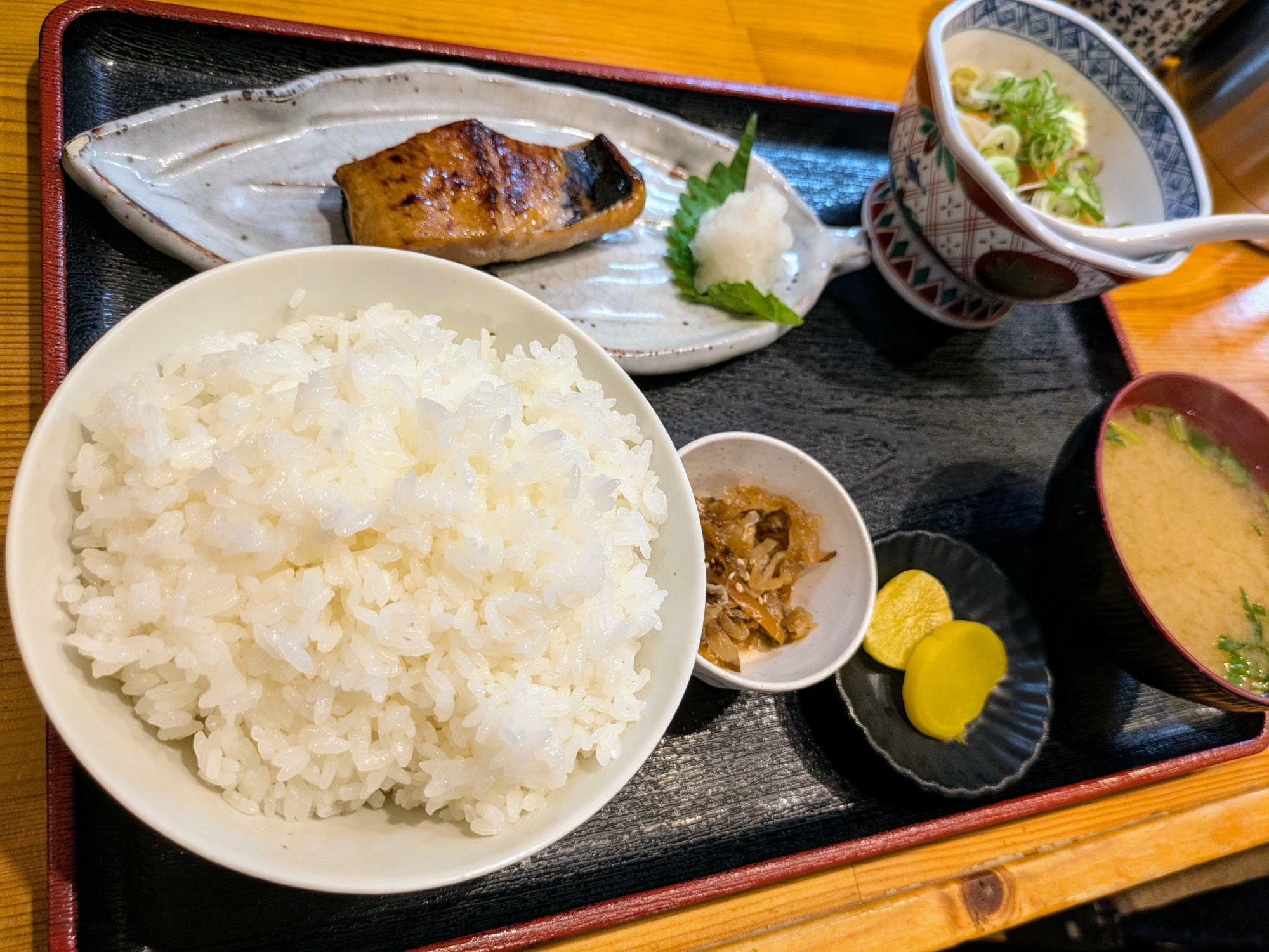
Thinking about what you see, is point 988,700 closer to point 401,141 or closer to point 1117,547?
point 1117,547


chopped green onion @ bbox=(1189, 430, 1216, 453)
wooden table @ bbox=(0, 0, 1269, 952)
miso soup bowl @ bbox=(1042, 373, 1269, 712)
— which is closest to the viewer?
wooden table @ bbox=(0, 0, 1269, 952)

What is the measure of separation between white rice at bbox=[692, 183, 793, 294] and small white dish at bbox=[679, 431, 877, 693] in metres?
0.60

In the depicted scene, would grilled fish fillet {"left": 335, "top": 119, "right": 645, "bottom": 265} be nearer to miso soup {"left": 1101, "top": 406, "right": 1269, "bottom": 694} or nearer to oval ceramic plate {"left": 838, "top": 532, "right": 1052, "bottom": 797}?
oval ceramic plate {"left": 838, "top": 532, "right": 1052, "bottom": 797}

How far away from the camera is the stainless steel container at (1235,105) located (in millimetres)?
3285

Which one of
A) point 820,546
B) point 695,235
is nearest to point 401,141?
point 695,235

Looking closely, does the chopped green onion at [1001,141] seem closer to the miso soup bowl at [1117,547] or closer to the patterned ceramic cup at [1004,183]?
the patterned ceramic cup at [1004,183]

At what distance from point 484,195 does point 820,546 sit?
1375mm

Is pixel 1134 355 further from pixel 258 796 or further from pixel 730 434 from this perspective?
pixel 258 796

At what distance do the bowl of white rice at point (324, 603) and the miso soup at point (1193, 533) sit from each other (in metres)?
1.55

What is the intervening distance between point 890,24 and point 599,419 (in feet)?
9.51

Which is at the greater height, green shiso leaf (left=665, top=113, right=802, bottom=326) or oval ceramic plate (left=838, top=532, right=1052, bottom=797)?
green shiso leaf (left=665, top=113, right=802, bottom=326)

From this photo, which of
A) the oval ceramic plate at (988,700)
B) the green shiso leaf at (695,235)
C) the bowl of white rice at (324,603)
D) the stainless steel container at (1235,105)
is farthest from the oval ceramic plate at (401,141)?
the stainless steel container at (1235,105)

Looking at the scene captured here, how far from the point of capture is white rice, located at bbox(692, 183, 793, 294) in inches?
92.7

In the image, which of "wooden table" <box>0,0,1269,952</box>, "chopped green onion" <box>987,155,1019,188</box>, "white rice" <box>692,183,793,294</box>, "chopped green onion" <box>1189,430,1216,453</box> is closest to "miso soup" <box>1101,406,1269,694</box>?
"chopped green onion" <box>1189,430,1216,453</box>
